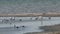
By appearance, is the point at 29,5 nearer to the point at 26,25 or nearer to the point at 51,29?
the point at 26,25

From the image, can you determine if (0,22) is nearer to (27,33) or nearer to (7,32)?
(7,32)

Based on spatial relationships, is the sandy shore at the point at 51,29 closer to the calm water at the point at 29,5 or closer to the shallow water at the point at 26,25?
the shallow water at the point at 26,25

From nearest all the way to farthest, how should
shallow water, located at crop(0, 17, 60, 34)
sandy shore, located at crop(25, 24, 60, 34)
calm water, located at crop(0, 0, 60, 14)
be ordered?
1. sandy shore, located at crop(25, 24, 60, 34)
2. shallow water, located at crop(0, 17, 60, 34)
3. calm water, located at crop(0, 0, 60, 14)

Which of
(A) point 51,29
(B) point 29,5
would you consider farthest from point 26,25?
(B) point 29,5

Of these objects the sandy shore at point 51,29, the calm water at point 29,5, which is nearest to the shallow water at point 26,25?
the sandy shore at point 51,29

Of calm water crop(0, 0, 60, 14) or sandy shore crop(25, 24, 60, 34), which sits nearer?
sandy shore crop(25, 24, 60, 34)

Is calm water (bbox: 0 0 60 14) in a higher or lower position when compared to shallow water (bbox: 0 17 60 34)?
higher

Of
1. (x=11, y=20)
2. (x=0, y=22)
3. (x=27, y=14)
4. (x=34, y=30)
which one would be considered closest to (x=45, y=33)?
(x=34, y=30)

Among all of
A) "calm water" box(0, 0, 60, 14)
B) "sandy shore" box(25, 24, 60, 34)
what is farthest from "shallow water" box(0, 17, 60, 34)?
"calm water" box(0, 0, 60, 14)

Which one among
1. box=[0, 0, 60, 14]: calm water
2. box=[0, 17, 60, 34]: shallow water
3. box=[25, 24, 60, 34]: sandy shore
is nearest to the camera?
box=[25, 24, 60, 34]: sandy shore

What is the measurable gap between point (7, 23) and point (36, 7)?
50 cm

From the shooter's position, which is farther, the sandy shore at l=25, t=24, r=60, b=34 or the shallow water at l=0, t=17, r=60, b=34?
the shallow water at l=0, t=17, r=60, b=34

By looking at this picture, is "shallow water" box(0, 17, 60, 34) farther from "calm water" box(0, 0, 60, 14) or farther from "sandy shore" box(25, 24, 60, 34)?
"calm water" box(0, 0, 60, 14)

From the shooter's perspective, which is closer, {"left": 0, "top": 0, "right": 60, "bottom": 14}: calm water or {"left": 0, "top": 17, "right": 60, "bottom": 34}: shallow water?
{"left": 0, "top": 17, "right": 60, "bottom": 34}: shallow water
